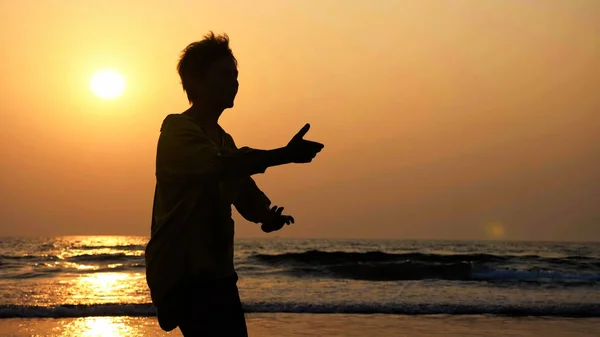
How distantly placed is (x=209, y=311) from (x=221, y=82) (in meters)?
0.77

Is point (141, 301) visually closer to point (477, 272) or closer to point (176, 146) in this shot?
Result: point (176, 146)

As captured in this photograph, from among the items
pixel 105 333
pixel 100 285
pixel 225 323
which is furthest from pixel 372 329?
pixel 100 285

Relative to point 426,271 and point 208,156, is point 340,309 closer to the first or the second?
point 208,156

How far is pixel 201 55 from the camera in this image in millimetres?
2551

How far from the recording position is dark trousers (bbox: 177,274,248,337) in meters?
2.48

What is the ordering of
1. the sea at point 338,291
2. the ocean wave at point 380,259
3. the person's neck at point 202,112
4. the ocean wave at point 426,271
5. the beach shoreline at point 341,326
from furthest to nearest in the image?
the ocean wave at point 380,259, the ocean wave at point 426,271, the sea at point 338,291, the beach shoreline at point 341,326, the person's neck at point 202,112

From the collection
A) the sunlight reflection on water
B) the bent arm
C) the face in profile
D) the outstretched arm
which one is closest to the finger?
the outstretched arm

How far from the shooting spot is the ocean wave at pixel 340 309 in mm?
11148

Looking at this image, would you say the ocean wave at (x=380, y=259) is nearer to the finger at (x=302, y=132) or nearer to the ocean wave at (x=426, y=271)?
the ocean wave at (x=426, y=271)

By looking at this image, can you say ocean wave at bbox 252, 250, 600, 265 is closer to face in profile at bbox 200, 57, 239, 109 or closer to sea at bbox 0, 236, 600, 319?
sea at bbox 0, 236, 600, 319

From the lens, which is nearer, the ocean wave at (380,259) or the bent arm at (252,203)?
the bent arm at (252,203)

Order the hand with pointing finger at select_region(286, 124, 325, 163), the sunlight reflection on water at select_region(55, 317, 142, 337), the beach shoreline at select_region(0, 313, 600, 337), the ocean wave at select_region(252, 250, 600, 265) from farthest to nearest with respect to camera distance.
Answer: the ocean wave at select_region(252, 250, 600, 265)
the sunlight reflection on water at select_region(55, 317, 142, 337)
the beach shoreline at select_region(0, 313, 600, 337)
the hand with pointing finger at select_region(286, 124, 325, 163)

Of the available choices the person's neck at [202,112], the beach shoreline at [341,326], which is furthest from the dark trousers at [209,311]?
the beach shoreline at [341,326]

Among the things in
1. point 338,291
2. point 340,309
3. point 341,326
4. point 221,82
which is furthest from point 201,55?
point 338,291
